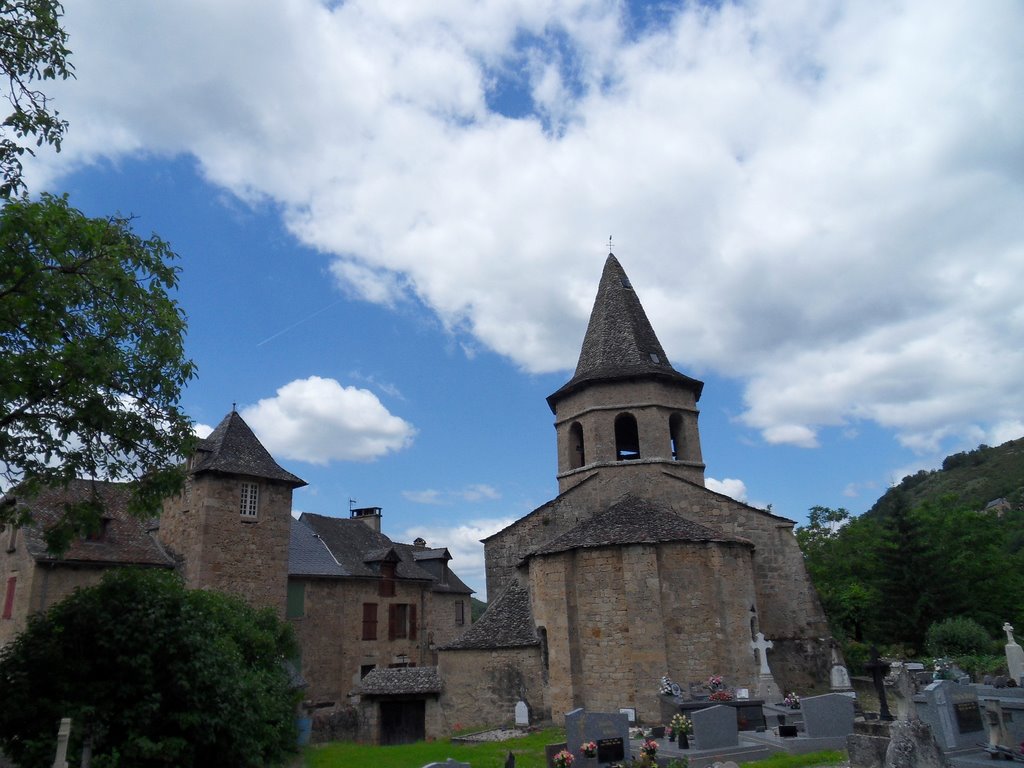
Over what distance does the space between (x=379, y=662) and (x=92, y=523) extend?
22.0 metres

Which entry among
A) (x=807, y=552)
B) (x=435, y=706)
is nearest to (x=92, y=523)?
(x=435, y=706)

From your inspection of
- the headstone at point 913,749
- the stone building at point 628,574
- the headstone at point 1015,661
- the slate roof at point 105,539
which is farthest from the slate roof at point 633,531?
the slate roof at point 105,539

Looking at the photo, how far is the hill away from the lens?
84688mm

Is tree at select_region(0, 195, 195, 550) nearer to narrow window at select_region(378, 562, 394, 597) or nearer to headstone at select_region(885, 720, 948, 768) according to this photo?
headstone at select_region(885, 720, 948, 768)

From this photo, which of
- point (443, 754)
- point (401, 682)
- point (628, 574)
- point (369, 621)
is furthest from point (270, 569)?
point (628, 574)

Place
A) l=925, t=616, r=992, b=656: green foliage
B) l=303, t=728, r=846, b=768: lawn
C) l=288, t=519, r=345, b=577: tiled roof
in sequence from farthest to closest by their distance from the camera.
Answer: l=288, t=519, r=345, b=577: tiled roof < l=925, t=616, r=992, b=656: green foliage < l=303, t=728, r=846, b=768: lawn

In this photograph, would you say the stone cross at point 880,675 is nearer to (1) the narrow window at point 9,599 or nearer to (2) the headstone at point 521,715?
(2) the headstone at point 521,715

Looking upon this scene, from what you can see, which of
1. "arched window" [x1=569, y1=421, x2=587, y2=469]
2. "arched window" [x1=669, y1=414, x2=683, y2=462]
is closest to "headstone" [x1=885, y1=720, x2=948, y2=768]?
"arched window" [x1=669, y1=414, x2=683, y2=462]

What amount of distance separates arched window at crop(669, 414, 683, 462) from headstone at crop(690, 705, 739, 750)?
12155mm

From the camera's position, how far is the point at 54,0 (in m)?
8.25

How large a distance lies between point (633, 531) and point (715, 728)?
22.5 ft

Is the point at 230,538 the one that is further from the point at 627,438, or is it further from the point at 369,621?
the point at 627,438

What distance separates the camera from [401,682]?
23406mm

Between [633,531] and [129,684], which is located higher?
[633,531]
